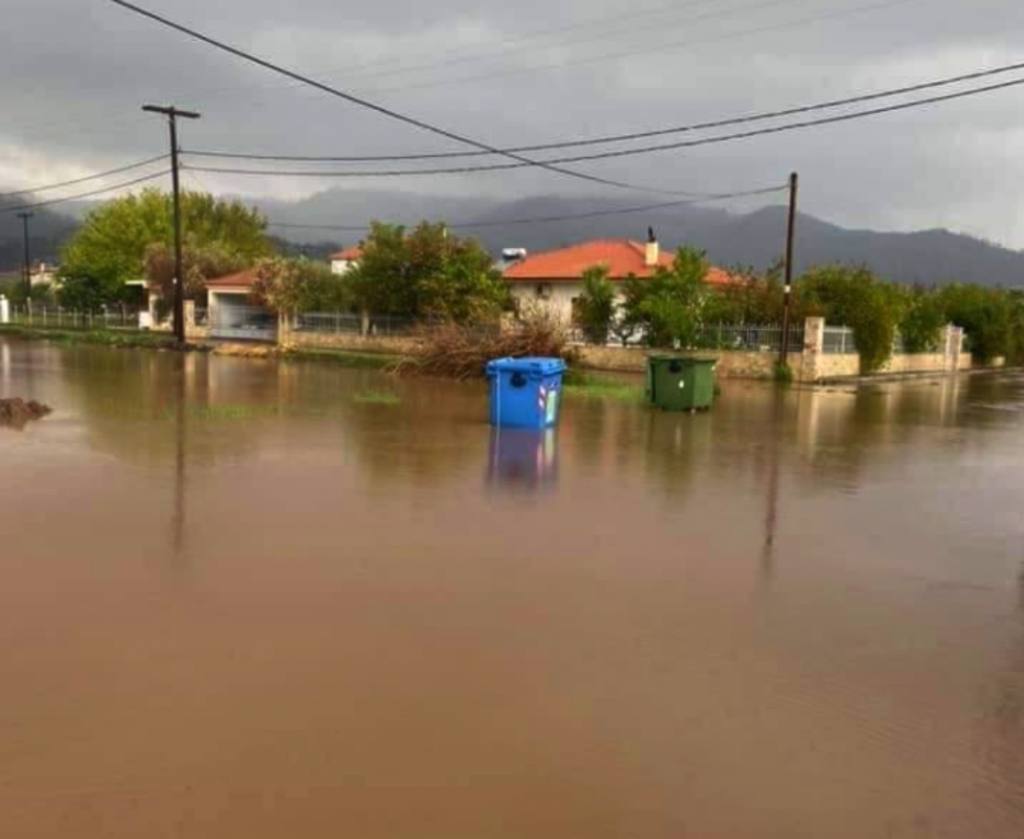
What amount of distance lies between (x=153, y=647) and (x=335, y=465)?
620cm

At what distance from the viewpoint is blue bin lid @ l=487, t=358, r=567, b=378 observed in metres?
15.1

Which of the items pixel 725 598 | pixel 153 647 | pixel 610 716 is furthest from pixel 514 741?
pixel 725 598

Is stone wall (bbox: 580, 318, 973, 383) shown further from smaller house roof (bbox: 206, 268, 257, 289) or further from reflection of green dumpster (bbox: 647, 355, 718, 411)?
smaller house roof (bbox: 206, 268, 257, 289)

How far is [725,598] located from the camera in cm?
649

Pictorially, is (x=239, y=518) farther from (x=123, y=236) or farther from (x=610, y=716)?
(x=123, y=236)

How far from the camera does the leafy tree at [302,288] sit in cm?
4091

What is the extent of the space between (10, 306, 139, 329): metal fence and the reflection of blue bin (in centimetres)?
4713

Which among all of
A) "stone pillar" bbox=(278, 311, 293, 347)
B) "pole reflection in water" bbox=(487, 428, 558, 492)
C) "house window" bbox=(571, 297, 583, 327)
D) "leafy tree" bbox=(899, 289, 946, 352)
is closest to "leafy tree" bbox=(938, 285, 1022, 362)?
"leafy tree" bbox=(899, 289, 946, 352)

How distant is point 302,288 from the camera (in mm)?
41438

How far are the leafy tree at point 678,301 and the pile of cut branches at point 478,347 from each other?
4.37 metres

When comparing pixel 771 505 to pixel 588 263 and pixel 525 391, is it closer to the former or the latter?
pixel 525 391

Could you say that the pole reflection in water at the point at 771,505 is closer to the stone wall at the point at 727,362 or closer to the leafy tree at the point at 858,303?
the stone wall at the point at 727,362

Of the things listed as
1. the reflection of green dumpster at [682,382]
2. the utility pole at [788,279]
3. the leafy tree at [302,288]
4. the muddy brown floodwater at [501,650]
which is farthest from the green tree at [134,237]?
the muddy brown floodwater at [501,650]

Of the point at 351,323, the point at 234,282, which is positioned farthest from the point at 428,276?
the point at 234,282
